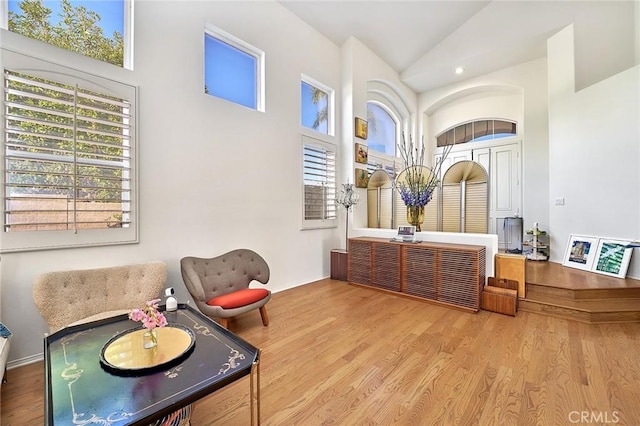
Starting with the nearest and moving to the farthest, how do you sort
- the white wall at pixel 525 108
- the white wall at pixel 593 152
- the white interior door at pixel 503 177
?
1. the white wall at pixel 593 152
2. the white wall at pixel 525 108
3. the white interior door at pixel 503 177

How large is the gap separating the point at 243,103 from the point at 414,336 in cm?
373

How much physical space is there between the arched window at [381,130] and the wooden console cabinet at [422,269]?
2.67 m

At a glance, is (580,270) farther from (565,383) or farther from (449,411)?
(449,411)

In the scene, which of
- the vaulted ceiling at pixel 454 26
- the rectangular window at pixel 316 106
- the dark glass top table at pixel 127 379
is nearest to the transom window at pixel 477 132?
the vaulted ceiling at pixel 454 26

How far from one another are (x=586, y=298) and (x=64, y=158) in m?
5.79

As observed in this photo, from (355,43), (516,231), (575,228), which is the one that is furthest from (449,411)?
(355,43)

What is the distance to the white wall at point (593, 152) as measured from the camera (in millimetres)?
3738

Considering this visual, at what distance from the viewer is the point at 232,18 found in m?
3.65

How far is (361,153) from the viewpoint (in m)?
5.24

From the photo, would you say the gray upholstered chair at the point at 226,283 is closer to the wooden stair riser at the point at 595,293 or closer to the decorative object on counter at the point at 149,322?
the decorative object on counter at the point at 149,322

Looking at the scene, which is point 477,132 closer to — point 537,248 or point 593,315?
point 537,248

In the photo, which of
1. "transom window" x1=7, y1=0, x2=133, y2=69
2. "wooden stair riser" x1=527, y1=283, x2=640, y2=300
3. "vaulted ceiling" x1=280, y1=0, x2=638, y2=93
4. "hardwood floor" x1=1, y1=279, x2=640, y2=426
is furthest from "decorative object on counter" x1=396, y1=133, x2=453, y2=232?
"transom window" x1=7, y1=0, x2=133, y2=69

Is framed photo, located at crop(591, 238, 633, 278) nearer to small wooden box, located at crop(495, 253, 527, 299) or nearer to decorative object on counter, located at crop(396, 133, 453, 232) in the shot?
small wooden box, located at crop(495, 253, 527, 299)

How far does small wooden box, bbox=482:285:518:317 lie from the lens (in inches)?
124
